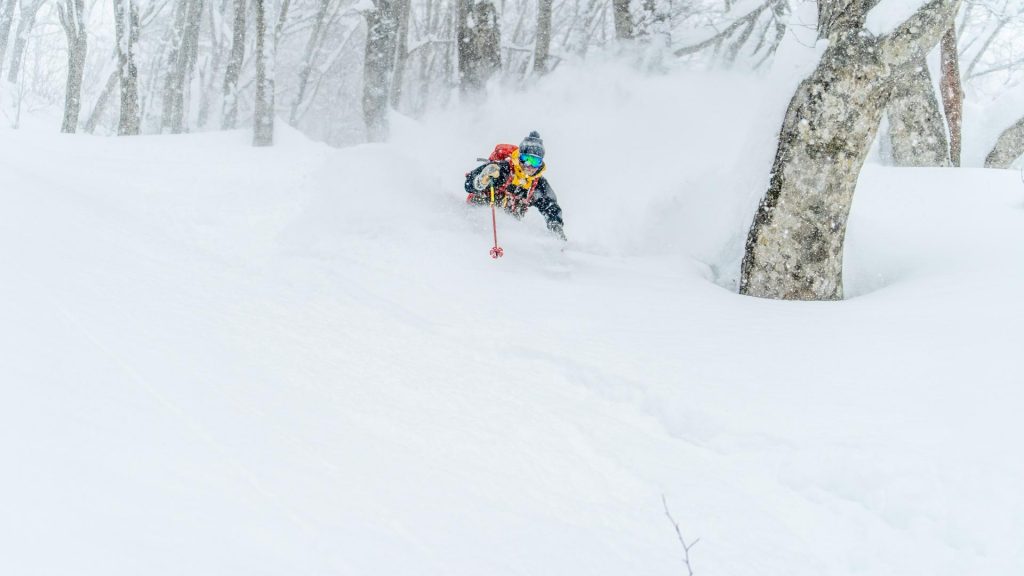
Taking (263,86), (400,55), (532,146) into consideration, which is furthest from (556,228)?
(400,55)

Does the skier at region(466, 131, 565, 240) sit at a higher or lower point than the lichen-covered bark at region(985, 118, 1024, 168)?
lower

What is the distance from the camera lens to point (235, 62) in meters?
13.4

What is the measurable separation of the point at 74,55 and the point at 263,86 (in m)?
5.35

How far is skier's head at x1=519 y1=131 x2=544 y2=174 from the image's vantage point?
274 inches


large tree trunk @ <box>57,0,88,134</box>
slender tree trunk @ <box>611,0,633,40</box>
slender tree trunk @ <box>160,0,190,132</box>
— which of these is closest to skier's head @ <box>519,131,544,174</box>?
slender tree trunk @ <box>611,0,633,40</box>

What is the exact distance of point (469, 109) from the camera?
9781 millimetres

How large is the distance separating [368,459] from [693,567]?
1431 mm

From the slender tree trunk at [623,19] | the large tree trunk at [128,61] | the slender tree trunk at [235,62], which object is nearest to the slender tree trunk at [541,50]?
the slender tree trunk at [623,19]

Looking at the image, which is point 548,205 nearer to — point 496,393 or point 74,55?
point 496,393

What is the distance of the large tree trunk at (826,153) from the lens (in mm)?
4797

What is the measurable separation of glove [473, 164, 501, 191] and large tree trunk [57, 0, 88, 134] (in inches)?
406

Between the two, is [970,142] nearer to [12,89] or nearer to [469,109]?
[469,109]

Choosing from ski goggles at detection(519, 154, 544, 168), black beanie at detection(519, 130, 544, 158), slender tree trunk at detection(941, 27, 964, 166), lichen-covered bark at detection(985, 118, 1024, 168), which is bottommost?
ski goggles at detection(519, 154, 544, 168)

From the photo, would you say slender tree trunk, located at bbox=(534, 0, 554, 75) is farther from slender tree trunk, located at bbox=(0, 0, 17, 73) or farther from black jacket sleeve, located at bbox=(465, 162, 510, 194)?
slender tree trunk, located at bbox=(0, 0, 17, 73)
